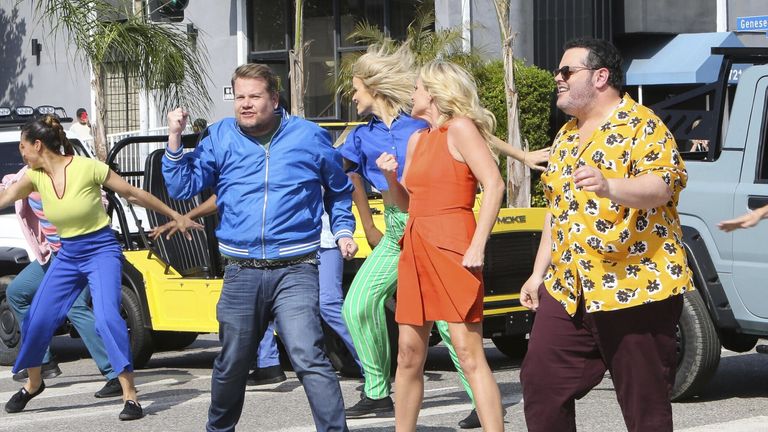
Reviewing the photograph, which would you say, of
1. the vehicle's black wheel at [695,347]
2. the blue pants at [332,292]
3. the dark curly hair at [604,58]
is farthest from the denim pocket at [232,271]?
the vehicle's black wheel at [695,347]

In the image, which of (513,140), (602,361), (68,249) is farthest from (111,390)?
(513,140)

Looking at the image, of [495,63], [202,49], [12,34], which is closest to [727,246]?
[495,63]

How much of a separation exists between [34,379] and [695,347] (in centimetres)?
388

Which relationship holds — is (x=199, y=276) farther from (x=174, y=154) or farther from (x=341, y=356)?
(x=174, y=154)

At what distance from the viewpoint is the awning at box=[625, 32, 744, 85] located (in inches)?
961

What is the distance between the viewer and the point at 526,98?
74.9 feet

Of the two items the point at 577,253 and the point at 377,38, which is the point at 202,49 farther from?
the point at 577,253

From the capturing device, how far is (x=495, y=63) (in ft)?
74.8

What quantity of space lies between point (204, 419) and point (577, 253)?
3.72m

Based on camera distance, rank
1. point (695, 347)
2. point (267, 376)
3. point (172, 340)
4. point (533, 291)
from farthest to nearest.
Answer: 1. point (172, 340)
2. point (267, 376)
3. point (695, 347)
4. point (533, 291)

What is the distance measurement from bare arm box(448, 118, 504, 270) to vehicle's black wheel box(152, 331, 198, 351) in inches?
222

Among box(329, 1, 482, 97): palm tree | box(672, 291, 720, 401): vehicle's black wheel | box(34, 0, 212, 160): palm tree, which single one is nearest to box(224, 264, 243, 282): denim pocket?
box(672, 291, 720, 401): vehicle's black wheel

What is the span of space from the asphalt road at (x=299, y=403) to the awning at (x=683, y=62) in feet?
46.1

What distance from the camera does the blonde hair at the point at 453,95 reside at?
21.8 ft
